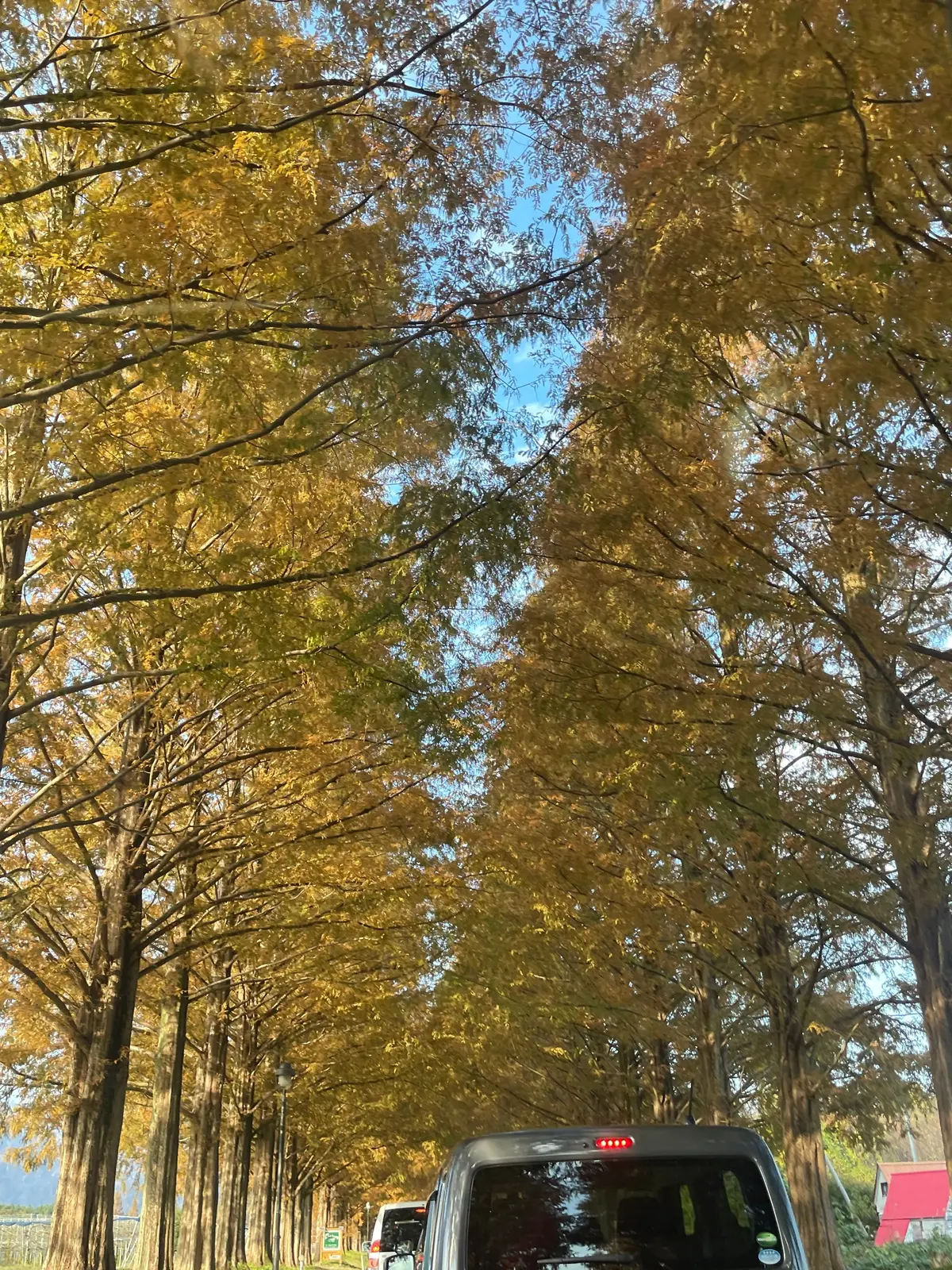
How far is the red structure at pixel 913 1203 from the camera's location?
47.9 metres

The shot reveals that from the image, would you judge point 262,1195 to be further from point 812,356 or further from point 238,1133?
point 812,356

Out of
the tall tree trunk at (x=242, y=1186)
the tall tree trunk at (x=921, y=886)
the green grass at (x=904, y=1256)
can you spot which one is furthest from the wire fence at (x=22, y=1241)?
the tall tree trunk at (x=921, y=886)

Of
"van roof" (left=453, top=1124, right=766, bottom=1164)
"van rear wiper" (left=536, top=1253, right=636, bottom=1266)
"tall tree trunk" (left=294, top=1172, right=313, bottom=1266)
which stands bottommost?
"tall tree trunk" (left=294, top=1172, right=313, bottom=1266)

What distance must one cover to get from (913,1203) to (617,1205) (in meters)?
62.6

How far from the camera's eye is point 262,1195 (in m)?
29.0

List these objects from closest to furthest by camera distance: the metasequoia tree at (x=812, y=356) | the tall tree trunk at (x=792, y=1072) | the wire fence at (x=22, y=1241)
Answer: the metasequoia tree at (x=812, y=356)
the tall tree trunk at (x=792, y=1072)
the wire fence at (x=22, y=1241)

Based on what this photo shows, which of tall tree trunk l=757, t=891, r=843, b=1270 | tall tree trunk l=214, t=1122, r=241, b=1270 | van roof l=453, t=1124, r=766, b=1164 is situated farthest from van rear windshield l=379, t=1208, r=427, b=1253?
van roof l=453, t=1124, r=766, b=1164

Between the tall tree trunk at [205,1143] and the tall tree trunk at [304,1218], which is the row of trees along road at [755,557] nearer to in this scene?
the tall tree trunk at [205,1143]

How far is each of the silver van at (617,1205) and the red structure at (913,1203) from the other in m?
51.3

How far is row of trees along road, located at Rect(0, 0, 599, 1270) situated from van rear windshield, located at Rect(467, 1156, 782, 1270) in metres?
3.94

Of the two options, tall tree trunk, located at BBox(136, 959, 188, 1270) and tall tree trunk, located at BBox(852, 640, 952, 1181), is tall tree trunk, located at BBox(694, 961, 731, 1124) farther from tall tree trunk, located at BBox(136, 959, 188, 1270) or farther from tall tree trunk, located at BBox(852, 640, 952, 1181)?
tall tree trunk, located at BBox(136, 959, 188, 1270)

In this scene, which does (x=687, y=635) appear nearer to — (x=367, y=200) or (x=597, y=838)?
(x=597, y=838)

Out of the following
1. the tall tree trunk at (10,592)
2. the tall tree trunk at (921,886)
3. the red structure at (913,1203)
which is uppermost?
the tall tree trunk at (10,592)

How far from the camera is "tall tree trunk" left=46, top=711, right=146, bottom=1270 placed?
10.7 metres
